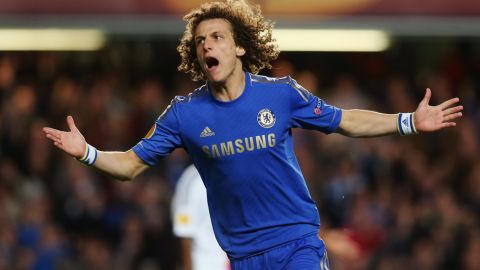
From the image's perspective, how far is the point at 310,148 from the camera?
43.2ft

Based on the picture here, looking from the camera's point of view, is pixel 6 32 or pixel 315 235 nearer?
pixel 315 235

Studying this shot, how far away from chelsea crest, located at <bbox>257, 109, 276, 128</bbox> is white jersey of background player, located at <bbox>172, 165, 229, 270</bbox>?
214 cm

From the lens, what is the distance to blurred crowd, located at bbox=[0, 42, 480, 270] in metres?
12.4

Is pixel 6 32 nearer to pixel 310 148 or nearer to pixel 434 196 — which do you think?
pixel 310 148

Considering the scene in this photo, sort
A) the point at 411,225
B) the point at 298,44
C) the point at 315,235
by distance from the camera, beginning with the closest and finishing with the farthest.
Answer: the point at 315,235 < the point at 411,225 < the point at 298,44

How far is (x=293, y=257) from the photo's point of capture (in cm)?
655

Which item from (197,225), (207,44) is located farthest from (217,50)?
(197,225)

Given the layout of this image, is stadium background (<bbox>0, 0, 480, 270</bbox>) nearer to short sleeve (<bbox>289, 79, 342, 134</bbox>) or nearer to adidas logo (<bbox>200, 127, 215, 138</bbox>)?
short sleeve (<bbox>289, 79, 342, 134</bbox>)

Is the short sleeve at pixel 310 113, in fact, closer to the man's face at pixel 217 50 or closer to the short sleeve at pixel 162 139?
the man's face at pixel 217 50

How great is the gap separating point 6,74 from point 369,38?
4.41 meters

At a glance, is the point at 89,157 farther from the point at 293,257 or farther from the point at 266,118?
the point at 293,257

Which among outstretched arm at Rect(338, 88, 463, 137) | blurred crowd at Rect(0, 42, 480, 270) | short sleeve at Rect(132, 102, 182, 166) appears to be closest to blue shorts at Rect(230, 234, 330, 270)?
outstretched arm at Rect(338, 88, 463, 137)

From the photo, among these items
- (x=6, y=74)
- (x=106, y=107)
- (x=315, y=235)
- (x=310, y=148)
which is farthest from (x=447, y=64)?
(x=315, y=235)

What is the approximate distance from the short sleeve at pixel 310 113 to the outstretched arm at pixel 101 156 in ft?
3.10
